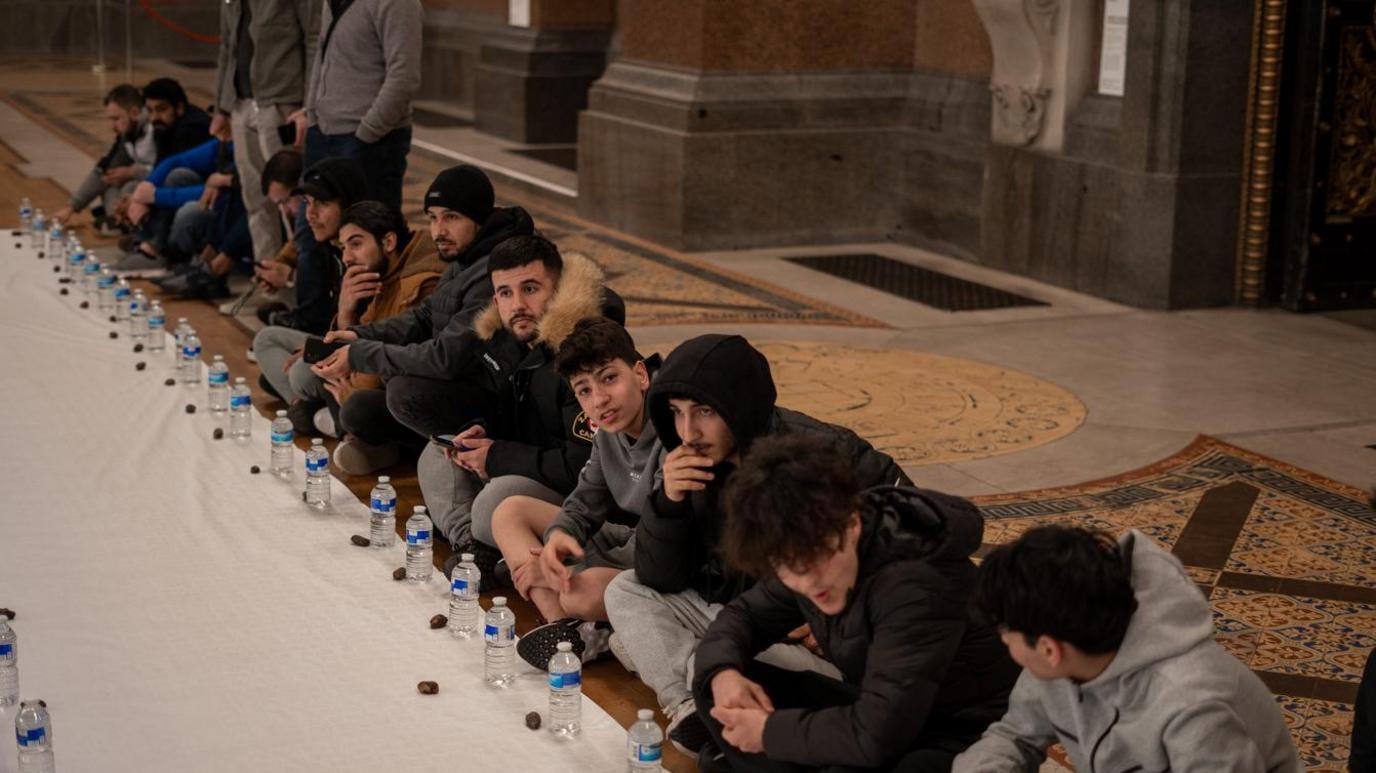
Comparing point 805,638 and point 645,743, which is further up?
point 805,638

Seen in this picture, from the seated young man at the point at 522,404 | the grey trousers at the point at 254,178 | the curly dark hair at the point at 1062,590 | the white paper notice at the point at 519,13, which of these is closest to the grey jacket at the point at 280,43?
the grey trousers at the point at 254,178

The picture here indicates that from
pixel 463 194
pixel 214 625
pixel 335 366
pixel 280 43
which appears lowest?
pixel 214 625

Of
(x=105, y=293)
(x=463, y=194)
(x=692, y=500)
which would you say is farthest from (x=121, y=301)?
(x=692, y=500)

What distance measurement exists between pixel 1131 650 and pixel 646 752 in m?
1.12

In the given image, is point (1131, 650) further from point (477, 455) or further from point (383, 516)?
point (383, 516)

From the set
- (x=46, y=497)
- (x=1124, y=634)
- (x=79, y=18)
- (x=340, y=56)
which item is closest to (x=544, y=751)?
(x=1124, y=634)

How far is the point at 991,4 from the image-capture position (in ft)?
29.3

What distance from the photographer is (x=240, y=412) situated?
6.08m

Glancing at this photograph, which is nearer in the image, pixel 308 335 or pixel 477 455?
pixel 477 455

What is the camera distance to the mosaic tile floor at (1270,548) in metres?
4.13

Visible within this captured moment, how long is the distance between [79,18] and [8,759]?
14833 mm

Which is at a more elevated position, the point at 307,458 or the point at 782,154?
the point at 782,154

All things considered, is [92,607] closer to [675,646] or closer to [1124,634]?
[675,646]

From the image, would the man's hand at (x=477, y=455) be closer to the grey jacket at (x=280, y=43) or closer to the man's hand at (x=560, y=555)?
the man's hand at (x=560, y=555)
